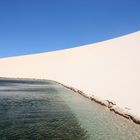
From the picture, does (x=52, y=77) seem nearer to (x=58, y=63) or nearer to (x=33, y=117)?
(x=58, y=63)

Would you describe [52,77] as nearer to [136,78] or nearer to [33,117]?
[136,78]

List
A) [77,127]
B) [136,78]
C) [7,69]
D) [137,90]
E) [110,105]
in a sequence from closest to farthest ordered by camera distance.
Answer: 1. [77,127]
2. [110,105]
3. [137,90]
4. [136,78]
5. [7,69]

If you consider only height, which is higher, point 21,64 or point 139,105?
point 21,64

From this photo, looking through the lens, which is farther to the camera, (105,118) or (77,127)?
(105,118)

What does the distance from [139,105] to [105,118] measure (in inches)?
110

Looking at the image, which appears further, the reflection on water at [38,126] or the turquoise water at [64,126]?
the turquoise water at [64,126]

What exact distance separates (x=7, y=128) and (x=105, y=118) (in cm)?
500


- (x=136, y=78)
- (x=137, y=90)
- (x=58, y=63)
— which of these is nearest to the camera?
(x=137, y=90)

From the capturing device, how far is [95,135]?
34.1 ft

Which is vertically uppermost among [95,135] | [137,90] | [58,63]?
[58,63]

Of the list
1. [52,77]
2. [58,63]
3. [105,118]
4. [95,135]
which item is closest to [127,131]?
[95,135]

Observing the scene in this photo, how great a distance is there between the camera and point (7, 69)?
301ft

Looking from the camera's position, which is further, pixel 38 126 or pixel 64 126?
pixel 64 126

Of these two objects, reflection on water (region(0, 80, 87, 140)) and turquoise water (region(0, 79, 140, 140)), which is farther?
turquoise water (region(0, 79, 140, 140))
